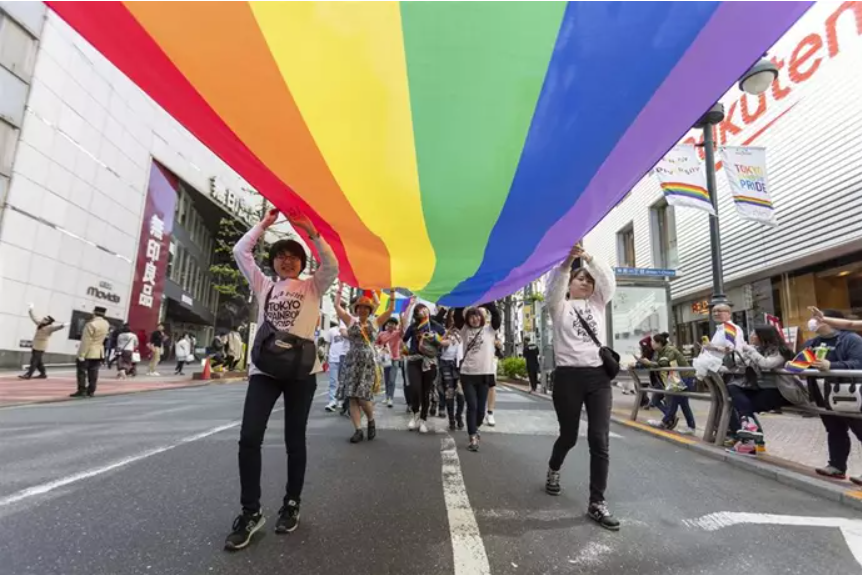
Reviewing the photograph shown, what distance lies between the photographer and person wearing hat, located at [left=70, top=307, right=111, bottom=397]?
32.1ft

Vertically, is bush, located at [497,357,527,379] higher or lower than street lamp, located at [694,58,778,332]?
lower

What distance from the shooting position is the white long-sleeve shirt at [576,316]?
11.6 feet

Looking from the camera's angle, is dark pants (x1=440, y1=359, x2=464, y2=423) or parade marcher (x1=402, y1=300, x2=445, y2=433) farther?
dark pants (x1=440, y1=359, x2=464, y2=423)

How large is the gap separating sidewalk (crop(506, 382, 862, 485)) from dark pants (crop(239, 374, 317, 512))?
4673 mm

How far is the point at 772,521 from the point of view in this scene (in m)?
3.38

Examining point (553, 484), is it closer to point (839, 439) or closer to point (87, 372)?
point (839, 439)

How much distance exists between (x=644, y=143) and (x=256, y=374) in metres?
2.60

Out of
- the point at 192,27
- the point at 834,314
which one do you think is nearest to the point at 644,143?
the point at 192,27

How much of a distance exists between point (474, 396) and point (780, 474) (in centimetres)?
301

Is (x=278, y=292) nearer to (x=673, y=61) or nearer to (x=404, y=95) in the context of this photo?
(x=404, y=95)

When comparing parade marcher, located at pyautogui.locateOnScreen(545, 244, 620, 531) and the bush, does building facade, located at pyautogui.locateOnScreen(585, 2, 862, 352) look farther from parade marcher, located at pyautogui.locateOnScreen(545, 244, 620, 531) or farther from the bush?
Answer: parade marcher, located at pyautogui.locateOnScreen(545, 244, 620, 531)

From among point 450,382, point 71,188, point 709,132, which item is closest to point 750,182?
point 709,132

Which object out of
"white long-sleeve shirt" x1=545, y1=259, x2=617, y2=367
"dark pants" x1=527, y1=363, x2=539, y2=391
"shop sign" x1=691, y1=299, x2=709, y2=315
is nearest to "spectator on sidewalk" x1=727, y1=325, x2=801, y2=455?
"white long-sleeve shirt" x1=545, y1=259, x2=617, y2=367

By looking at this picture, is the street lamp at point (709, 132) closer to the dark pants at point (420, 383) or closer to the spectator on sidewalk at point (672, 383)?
the spectator on sidewalk at point (672, 383)
